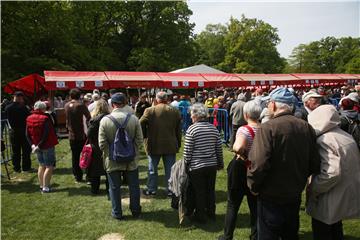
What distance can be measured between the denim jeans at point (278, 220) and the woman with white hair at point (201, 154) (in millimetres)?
1615

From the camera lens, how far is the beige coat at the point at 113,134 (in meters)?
5.18

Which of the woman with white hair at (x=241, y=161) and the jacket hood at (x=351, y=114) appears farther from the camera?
the jacket hood at (x=351, y=114)

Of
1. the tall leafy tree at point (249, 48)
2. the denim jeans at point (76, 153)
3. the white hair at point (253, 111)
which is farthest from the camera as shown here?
the tall leafy tree at point (249, 48)

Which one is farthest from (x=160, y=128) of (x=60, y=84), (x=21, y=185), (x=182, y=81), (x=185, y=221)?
(x=182, y=81)

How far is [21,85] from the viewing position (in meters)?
17.3

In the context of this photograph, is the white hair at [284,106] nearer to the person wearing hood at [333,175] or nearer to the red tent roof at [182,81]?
the person wearing hood at [333,175]

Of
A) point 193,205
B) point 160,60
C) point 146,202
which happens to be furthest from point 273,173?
point 160,60

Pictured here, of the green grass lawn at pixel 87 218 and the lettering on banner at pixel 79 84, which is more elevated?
the lettering on banner at pixel 79 84

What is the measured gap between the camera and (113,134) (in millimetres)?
5195

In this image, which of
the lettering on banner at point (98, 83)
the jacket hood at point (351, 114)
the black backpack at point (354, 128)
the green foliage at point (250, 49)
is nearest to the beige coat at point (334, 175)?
the black backpack at point (354, 128)

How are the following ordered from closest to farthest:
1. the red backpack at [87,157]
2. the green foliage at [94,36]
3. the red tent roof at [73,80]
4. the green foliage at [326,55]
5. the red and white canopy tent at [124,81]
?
the red backpack at [87,157] < the red tent roof at [73,80] < the red and white canopy tent at [124,81] < the green foliage at [94,36] < the green foliage at [326,55]

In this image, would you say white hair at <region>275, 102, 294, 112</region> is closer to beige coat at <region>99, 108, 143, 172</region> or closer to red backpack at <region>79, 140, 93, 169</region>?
beige coat at <region>99, 108, 143, 172</region>

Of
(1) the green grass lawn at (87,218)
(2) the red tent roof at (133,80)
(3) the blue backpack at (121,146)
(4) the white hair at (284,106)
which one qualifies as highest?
(2) the red tent roof at (133,80)

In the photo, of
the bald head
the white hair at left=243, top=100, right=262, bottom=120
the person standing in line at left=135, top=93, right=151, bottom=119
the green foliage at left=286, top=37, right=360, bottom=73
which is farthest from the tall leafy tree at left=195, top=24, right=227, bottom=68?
the white hair at left=243, top=100, right=262, bottom=120
